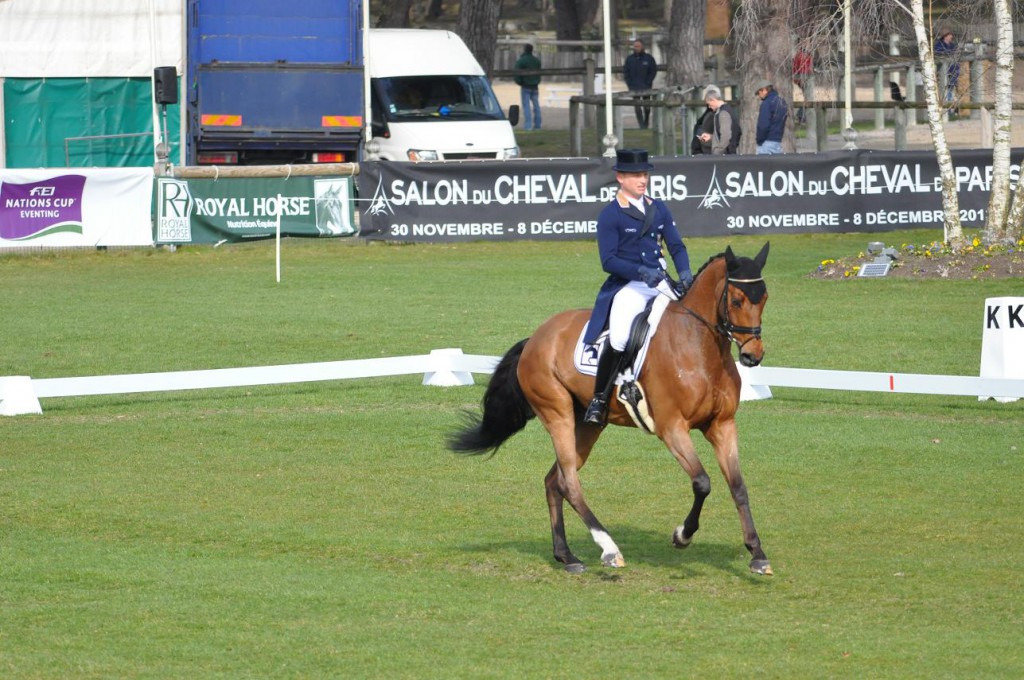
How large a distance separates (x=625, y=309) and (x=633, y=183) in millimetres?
799

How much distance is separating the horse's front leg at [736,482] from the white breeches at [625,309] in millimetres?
762

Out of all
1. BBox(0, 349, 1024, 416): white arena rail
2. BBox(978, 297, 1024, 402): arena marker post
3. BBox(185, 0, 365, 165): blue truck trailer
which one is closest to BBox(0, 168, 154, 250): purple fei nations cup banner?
BBox(185, 0, 365, 165): blue truck trailer

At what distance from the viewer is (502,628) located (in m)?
7.76

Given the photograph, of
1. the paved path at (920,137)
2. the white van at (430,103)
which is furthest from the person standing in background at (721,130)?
the paved path at (920,137)

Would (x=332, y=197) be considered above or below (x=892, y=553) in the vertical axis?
above

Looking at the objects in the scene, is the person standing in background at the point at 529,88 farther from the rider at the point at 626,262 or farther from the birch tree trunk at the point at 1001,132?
the rider at the point at 626,262

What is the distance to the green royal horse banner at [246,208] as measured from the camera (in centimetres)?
2662

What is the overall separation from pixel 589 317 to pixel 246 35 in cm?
2152

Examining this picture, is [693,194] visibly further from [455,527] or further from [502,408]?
[502,408]

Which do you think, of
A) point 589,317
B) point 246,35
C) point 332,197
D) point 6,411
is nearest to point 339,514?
point 589,317

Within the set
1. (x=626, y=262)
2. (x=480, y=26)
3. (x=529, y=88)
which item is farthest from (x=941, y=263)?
(x=529, y=88)

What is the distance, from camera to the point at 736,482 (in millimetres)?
8680

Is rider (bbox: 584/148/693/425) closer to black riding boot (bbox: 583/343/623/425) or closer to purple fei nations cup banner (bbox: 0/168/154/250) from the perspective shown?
black riding boot (bbox: 583/343/623/425)

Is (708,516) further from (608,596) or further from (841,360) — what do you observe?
(841,360)
